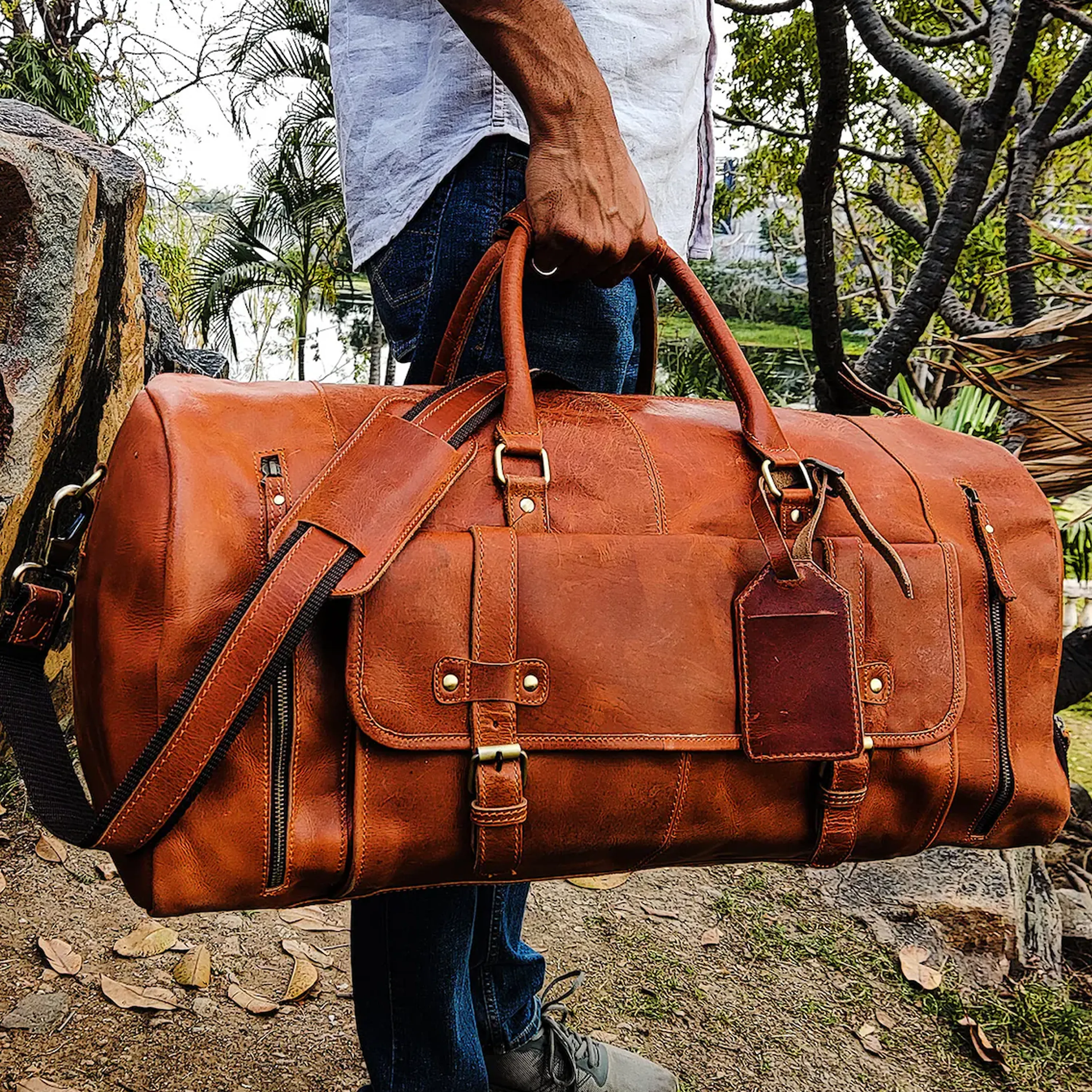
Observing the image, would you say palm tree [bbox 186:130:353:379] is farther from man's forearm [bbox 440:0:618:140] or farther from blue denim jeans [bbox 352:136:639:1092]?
man's forearm [bbox 440:0:618:140]

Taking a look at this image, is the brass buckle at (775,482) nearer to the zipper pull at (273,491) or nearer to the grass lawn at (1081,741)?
the zipper pull at (273,491)

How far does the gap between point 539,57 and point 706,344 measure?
0.40 m

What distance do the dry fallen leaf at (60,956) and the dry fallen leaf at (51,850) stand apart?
1.09ft

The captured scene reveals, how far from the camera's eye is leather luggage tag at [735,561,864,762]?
3.68ft

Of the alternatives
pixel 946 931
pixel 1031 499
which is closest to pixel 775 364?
pixel 946 931

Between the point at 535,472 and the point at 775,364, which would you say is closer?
the point at 535,472

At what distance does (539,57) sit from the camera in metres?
1.12

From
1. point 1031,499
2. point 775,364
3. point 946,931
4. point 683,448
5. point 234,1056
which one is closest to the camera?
point 683,448

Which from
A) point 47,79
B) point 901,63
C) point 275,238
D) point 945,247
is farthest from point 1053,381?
point 275,238

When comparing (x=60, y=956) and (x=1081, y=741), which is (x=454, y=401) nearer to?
(x=60, y=956)

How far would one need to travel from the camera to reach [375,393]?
1.17m

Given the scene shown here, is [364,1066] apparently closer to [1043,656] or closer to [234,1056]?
[234,1056]

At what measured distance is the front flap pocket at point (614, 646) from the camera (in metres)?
1.02

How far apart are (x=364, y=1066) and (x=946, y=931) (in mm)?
1554
